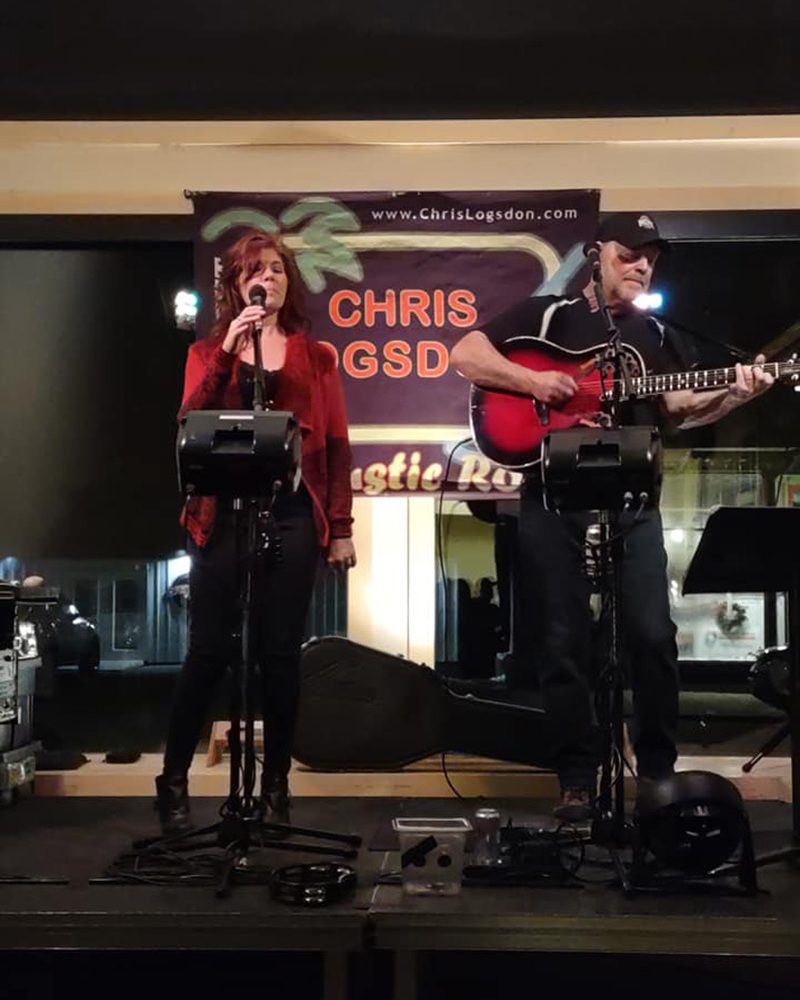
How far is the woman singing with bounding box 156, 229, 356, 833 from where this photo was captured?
9.40 feet

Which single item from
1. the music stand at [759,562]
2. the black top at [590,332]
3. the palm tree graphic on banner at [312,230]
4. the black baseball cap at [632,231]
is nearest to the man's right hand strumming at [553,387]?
the black top at [590,332]

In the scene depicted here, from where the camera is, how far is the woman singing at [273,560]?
2865mm

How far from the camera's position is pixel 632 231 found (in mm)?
3656

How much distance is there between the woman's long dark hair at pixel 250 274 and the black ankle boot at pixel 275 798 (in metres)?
1.56

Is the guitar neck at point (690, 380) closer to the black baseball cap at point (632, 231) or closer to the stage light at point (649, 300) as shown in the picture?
the stage light at point (649, 300)

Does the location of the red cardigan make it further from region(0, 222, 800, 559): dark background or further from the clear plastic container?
the clear plastic container

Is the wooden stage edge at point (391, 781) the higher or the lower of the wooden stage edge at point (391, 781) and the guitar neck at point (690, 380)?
the lower

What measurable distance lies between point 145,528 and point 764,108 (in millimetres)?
2818

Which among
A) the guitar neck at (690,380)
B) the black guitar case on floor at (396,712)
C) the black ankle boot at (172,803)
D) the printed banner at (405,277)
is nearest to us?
the black ankle boot at (172,803)

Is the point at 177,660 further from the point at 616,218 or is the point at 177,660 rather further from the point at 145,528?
the point at 616,218

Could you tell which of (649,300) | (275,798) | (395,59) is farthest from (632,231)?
(275,798)

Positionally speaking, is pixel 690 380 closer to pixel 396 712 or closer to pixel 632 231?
pixel 632 231

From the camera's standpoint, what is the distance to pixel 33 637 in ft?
12.1

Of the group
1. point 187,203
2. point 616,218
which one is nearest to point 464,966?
point 616,218
